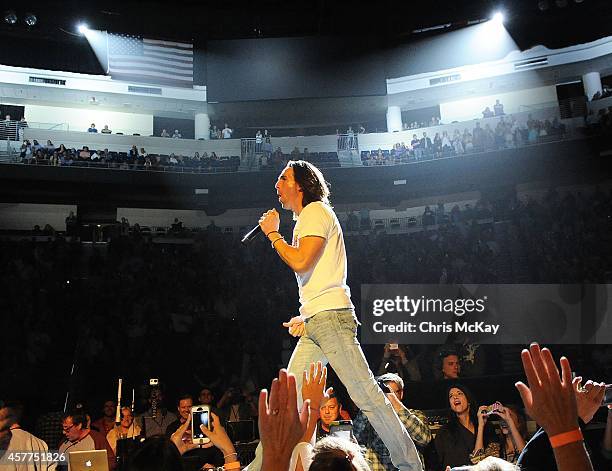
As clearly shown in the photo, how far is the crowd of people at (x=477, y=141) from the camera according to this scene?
56.3ft

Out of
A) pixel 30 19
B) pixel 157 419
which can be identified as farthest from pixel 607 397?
pixel 30 19

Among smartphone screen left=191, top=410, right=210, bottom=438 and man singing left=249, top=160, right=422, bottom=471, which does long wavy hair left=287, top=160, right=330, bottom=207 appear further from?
smartphone screen left=191, top=410, right=210, bottom=438

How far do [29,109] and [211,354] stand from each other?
14475 millimetres

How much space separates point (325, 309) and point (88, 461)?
1737 mm

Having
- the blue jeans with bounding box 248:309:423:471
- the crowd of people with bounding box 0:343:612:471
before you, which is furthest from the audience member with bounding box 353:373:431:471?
the blue jeans with bounding box 248:309:423:471

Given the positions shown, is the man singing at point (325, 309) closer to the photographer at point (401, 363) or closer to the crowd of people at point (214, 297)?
the crowd of people at point (214, 297)

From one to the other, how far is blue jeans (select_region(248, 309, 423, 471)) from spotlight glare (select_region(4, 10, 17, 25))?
19.4 m

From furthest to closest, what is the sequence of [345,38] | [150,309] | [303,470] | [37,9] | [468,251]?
[345,38] → [37,9] → [468,251] → [150,309] → [303,470]

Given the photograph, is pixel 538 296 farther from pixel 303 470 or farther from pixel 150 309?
pixel 303 470

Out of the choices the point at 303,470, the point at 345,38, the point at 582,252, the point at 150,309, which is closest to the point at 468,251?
the point at 582,252

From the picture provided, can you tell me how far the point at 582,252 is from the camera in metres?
12.0

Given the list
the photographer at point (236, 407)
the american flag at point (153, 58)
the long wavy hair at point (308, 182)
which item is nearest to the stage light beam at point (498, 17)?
the american flag at point (153, 58)

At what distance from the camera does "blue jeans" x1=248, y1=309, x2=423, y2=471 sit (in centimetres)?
248

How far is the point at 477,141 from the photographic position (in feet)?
58.5
